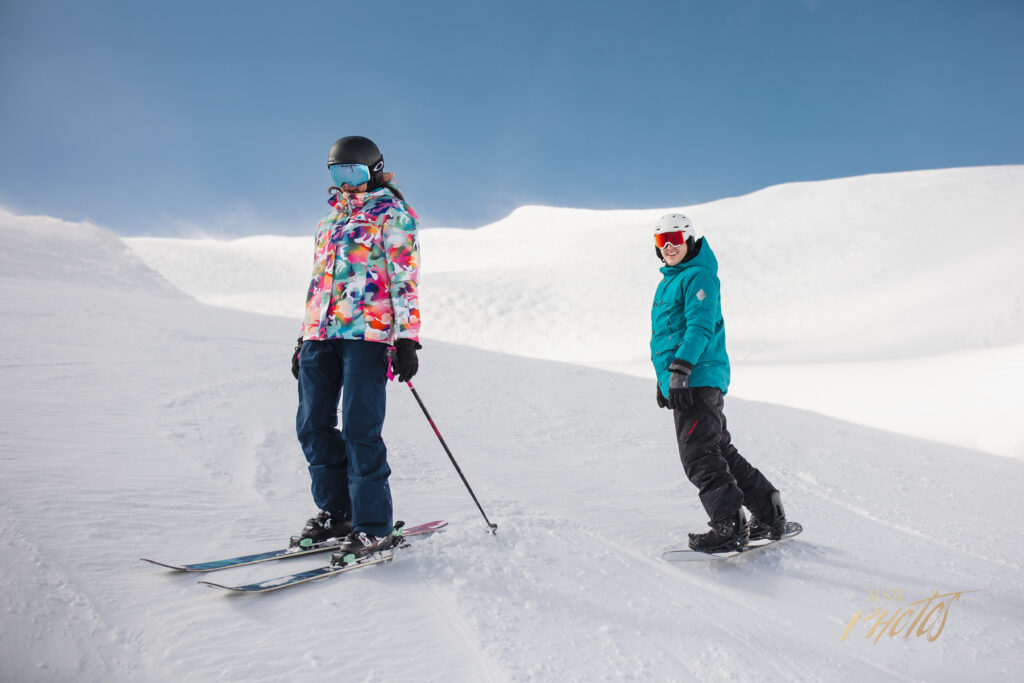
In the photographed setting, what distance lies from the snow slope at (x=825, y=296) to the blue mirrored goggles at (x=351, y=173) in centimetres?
922

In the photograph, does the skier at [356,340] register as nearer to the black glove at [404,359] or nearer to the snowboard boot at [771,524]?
the black glove at [404,359]

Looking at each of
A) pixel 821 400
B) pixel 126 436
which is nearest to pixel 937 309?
pixel 821 400

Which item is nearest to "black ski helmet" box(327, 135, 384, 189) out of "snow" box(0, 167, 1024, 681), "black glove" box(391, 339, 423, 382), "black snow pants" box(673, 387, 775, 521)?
"black glove" box(391, 339, 423, 382)

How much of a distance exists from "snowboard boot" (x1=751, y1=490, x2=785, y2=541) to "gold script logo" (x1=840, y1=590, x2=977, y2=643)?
0.54 m

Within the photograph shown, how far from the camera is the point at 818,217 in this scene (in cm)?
2989

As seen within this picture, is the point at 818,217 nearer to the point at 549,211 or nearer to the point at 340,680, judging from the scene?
the point at 340,680

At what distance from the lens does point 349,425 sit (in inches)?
109

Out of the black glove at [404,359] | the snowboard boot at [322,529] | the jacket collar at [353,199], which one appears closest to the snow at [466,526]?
the snowboard boot at [322,529]

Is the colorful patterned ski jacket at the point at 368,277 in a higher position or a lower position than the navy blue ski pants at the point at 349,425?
higher

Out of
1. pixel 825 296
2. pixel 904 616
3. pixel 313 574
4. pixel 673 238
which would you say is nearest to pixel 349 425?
pixel 313 574

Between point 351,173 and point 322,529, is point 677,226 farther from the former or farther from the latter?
point 322,529

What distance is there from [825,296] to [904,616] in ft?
73.8

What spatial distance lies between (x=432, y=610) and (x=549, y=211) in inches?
2857

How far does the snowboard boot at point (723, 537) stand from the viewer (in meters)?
3.29
